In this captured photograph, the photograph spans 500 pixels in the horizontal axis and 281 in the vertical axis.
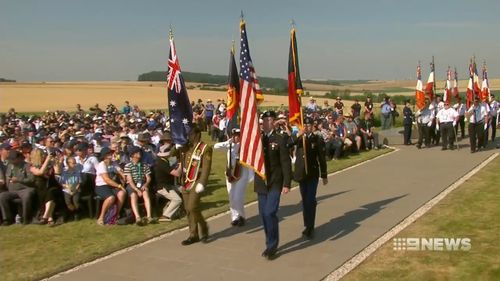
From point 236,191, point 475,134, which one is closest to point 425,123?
point 475,134

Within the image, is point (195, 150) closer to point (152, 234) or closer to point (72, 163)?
point (152, 234)

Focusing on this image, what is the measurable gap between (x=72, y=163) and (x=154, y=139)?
5.75m

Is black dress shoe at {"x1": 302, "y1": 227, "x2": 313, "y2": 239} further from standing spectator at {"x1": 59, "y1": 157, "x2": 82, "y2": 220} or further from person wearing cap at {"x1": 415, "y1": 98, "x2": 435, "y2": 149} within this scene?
person wearing cap at {"x1": 415, "y1": 98, "x2": 435, "y2": 149}

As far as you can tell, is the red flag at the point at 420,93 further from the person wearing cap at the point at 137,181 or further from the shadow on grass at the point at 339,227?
the person wearing cap at the point at 137,181

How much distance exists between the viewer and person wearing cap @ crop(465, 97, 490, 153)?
1721 cm

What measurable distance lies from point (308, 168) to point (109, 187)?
3.83 m

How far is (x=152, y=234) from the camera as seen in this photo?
26.8ft

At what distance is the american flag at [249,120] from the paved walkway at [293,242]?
49.5 inches

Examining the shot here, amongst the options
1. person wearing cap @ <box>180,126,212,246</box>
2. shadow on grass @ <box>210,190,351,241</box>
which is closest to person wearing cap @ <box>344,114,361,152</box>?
shadow on grass @ <box>210,190,351,241</box>

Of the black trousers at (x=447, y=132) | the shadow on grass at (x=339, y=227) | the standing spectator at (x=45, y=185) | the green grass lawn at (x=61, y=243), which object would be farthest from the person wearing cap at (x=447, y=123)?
the standing spectator at (x=45, y=185)

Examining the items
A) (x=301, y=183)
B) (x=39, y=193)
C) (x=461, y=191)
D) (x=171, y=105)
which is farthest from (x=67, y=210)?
(x=461, y=191)

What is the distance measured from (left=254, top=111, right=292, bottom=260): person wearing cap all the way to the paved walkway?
35 centimetres

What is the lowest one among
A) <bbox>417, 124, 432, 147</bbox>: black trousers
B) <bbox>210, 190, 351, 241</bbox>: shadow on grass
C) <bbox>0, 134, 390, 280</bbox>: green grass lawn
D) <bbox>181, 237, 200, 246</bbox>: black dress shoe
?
<bbox>210, 190, 351, 241</bbox>: shadow on grass

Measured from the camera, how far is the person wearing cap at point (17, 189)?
9.23 meters
